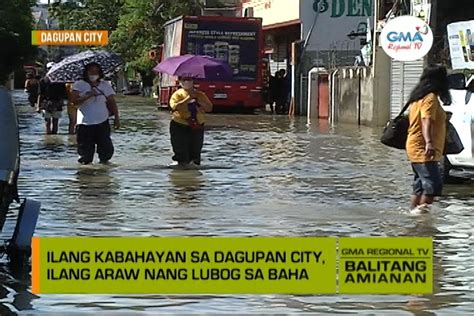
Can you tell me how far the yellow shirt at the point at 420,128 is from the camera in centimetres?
1254

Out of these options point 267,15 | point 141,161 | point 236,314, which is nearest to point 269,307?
point 236,314

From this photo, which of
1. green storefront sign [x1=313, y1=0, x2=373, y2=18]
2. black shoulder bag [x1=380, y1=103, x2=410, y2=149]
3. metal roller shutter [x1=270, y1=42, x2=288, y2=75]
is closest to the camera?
Answer: black shoulder bag [x1=380, y1=103, x2=410, y2=149]

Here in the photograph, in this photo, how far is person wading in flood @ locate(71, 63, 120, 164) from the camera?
18625mm

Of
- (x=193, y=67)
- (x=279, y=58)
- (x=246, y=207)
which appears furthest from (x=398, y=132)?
(x=279, y=58)

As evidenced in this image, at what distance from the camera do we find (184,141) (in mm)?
18641

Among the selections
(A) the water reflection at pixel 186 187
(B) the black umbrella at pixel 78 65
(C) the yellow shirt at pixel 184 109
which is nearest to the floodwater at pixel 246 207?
(A) the water reflection at pixel 186 187

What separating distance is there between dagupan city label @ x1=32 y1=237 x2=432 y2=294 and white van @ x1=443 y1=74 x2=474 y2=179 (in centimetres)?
869

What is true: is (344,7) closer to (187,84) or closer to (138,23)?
(138,23)

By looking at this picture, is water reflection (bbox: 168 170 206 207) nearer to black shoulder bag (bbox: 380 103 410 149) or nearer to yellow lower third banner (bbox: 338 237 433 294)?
black shoulder bag (bbox: 380 103 410 149)

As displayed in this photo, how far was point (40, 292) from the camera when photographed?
7.88 metres

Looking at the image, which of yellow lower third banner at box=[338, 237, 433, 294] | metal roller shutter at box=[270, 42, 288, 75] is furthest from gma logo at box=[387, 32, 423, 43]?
metal roller shutter at box=[270, 42, 288, 75]

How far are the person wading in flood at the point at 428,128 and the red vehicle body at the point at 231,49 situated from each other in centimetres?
2941

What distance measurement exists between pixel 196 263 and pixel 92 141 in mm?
11895

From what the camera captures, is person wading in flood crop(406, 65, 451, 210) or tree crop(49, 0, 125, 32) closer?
person wading in flood crop(406, 65, 451, 210)
